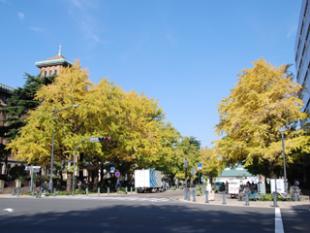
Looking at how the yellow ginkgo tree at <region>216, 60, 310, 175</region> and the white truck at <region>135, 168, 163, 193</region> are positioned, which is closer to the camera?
the yellow ginkgo tree at <region>216, 60, 310, 175</region>

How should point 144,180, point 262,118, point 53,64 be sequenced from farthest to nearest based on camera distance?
1. point 53,64
2. point 144,180
3. point 262,118

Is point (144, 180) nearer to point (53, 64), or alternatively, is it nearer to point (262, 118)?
point (262, 118)

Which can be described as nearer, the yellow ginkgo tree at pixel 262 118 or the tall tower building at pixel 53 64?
the yellow ginkgo tree at pixel 262 118

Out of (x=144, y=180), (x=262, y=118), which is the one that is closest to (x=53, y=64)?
(x=144, y=180)

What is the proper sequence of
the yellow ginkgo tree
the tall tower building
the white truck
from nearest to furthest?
the yellow ginkgo tree, the white truck, the tall tower building

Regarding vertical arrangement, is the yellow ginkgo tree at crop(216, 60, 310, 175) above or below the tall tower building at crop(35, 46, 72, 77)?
below

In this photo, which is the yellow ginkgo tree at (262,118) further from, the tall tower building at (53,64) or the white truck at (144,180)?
the tall tower building at (53,64)

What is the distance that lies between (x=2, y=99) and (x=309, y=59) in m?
48.0

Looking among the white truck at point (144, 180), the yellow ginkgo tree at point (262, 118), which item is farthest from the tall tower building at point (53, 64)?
the yellow ginkgo tree at point (262, 118)

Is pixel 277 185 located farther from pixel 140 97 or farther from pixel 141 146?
pixel 140 97

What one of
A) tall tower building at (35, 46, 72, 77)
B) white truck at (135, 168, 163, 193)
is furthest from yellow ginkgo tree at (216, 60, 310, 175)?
tall tower building at (35, 46, 72, 77)

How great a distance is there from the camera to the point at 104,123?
40219 mm

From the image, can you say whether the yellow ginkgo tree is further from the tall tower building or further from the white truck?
the tall tower building

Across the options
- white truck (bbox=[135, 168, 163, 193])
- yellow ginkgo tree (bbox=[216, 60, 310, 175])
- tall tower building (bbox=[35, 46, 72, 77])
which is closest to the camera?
yellow ginkgo tree (bbox=[216, 60, 310, 175])
